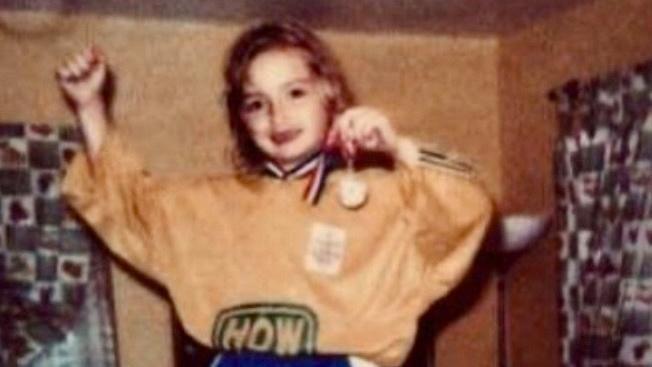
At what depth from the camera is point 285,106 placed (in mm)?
1658

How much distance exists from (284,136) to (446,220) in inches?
10.3

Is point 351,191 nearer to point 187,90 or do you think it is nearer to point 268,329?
point 268,329

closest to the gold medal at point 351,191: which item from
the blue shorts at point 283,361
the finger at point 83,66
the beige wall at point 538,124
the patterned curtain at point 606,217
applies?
the blue shorts at point 283,361

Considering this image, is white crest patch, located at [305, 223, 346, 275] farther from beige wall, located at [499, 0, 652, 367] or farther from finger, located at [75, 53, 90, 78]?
beige wall, located at [499, 0, 652, 367]

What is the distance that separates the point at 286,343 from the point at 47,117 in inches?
41.4

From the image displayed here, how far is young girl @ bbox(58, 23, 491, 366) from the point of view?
1.62 m

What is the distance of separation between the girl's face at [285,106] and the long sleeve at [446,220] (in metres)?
0.18

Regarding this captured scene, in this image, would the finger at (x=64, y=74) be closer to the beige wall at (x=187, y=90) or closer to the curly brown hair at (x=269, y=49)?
the curly brown hair at (x=269, y=49)

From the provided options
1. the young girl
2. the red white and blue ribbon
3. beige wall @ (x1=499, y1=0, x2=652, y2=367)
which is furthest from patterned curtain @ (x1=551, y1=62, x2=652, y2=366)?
the red white and blue ribbon

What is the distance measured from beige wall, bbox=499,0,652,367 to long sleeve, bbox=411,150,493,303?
90 centimetres

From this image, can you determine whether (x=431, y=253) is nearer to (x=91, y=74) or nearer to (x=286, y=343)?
(x=286, y=343)

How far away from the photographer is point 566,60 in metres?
2.56

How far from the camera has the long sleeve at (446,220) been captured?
154 centimetres

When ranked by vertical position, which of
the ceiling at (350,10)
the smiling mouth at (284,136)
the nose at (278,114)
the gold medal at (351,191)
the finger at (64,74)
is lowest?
the gold medal at (351,191)
